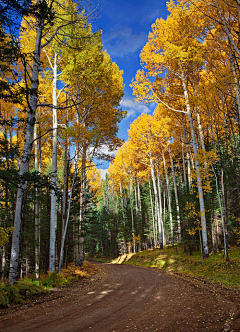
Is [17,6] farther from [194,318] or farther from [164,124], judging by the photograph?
[164,124]

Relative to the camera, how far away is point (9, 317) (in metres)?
4.17

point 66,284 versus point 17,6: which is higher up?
point 17,6

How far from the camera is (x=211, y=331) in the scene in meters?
3.05

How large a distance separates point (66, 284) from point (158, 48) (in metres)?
13.3

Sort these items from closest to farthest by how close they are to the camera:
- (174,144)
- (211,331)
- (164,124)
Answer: (211,331) < (164,124) < (174,144)

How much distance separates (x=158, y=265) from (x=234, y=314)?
1232 cm

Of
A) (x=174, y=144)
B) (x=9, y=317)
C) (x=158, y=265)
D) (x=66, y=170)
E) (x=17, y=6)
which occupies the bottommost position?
(x=158, y=265)

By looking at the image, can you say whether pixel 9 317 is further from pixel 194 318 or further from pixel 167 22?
pixel 167 22

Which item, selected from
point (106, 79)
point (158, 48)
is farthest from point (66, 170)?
point (158, 48)

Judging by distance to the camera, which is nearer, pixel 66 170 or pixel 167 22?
pixel 66 170

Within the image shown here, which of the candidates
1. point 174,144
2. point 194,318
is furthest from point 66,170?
point 174,144

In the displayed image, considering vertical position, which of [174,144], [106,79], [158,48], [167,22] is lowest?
[174,144]

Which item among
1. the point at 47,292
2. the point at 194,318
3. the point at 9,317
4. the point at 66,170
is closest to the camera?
the point at 194,318

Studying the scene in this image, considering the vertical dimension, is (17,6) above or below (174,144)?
below
